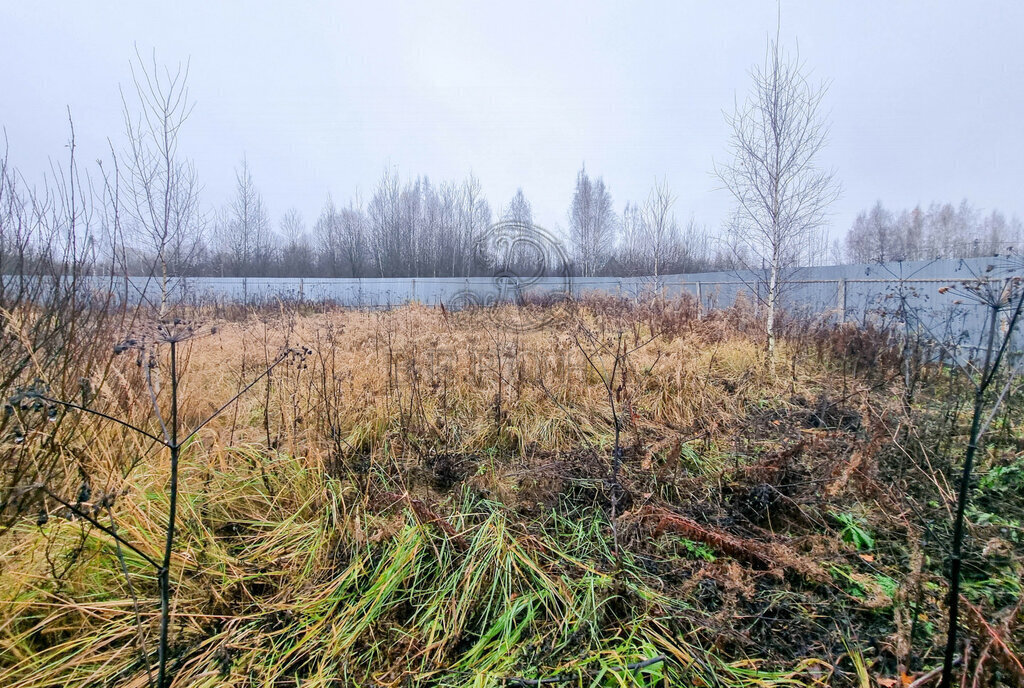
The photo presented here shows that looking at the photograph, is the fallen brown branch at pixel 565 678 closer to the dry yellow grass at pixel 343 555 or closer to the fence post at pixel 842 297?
the dry yellow grass at pixel 343 555

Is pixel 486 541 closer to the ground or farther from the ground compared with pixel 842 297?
closer to the ground

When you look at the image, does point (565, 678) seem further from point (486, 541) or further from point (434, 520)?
point (434, 520)

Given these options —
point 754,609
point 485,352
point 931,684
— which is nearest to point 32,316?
point 485,352

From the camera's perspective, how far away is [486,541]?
6.87 ft

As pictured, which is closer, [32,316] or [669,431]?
[32,316]

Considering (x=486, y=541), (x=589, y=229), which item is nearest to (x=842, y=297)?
(x=486, y=541)

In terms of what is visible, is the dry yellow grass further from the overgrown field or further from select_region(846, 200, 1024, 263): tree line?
select_region(846, 200, 1024, 263): tree line

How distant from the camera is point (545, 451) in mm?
3125

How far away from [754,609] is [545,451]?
159 cm

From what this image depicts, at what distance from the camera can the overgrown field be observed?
1.53m

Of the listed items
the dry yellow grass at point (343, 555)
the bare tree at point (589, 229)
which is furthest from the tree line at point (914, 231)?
the dry yellow grass at point (343, 555)

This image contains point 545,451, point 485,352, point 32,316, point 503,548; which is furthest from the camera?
point 485,352

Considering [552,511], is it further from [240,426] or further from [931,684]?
[240,426]

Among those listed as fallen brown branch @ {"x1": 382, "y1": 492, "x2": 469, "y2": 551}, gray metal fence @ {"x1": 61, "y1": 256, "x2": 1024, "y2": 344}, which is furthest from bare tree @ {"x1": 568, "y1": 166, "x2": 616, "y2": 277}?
fallen brown branch @ {"x1": 382, "y1": 492, "x2": 469, "y2": 551}
